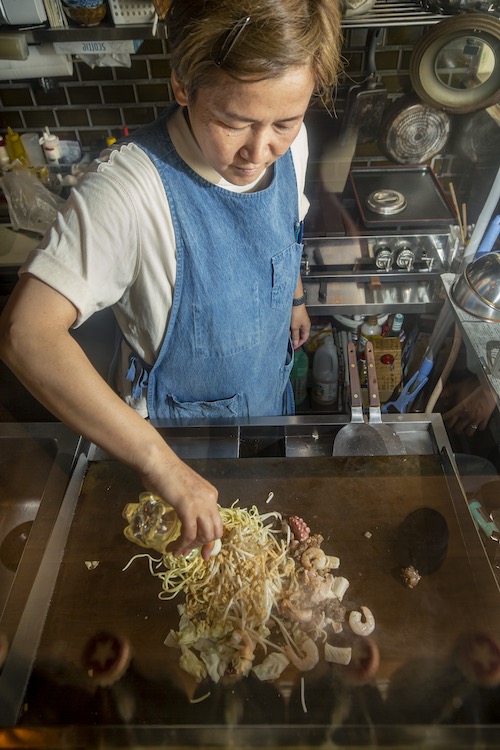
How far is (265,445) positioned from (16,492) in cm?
84

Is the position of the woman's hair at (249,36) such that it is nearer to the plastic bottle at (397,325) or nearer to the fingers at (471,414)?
the fingers at (471,414)

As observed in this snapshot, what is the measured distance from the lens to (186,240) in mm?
1471

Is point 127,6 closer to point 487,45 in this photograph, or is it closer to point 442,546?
point 487,45

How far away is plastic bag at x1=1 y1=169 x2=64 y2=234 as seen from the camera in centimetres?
316

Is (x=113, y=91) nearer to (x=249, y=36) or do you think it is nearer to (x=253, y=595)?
(x=249, y=36)

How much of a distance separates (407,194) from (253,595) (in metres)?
2.43

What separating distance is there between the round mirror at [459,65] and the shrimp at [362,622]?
266 cm

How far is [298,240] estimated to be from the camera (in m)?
1.94

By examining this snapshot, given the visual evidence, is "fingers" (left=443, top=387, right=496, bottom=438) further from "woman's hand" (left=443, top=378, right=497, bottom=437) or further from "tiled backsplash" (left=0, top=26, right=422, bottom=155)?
"tiled backsplash" (left=0, top=26, right=422, bottom=155)

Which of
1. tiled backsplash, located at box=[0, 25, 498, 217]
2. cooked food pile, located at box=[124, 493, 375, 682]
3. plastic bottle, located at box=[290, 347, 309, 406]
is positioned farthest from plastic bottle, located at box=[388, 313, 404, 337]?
cooked food pile, located at box=[124, 493, 375, 682]

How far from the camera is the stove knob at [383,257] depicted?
2781mm

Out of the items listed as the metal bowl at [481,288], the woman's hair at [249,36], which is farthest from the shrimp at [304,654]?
the metal bowl at [481,288]

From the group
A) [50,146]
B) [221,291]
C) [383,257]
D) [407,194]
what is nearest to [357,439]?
[221,291]

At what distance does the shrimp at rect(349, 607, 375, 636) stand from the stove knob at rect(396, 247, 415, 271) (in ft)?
6.34
